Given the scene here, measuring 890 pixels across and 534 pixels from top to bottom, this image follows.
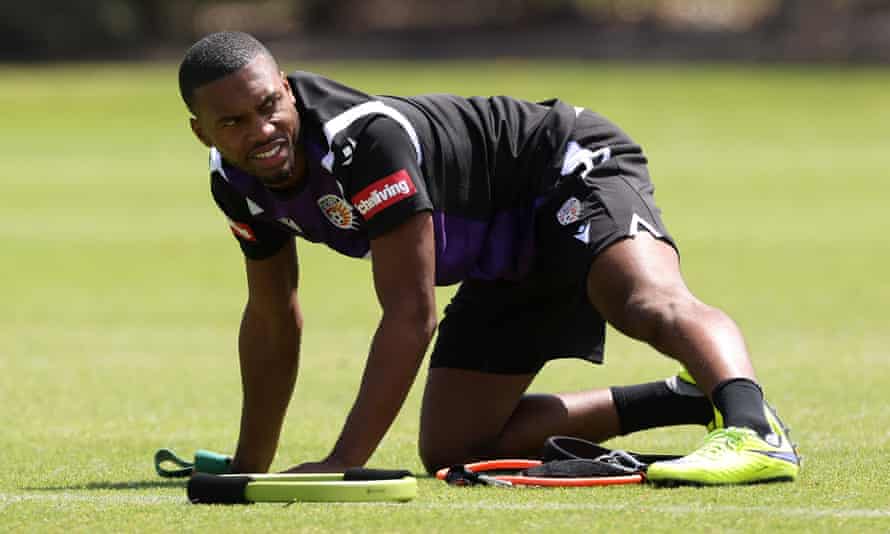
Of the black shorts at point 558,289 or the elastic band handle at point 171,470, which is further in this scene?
the elastic band handle at point 171,470

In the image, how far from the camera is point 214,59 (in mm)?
5734

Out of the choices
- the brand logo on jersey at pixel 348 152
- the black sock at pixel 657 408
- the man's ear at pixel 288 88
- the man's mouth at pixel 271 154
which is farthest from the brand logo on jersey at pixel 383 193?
the black sock at pixel 657 408

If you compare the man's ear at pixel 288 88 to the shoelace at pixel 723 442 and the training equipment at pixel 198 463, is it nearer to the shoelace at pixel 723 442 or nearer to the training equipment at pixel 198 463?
the training equipment at pixel 198 463

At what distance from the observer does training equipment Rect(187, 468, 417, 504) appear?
5.53m

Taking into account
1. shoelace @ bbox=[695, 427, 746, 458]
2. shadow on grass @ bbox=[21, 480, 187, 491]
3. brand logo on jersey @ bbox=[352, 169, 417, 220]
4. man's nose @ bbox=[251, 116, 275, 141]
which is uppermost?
man's nose @ bbox=[251, 116, 275, 141]

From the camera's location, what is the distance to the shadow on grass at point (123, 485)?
6.33m

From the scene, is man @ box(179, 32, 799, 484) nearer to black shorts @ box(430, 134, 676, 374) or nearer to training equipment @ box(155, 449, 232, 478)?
black shorts @ box(430, 134, 676, 374)

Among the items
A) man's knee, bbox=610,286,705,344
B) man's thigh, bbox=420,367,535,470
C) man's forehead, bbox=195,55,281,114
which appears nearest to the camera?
man's forehead, bbox=195,55,281,114

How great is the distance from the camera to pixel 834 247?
18109mm

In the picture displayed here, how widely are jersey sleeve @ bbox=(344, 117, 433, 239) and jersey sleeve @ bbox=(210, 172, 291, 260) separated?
23.4 inches

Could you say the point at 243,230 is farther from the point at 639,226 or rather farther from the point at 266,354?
the point at 639,226

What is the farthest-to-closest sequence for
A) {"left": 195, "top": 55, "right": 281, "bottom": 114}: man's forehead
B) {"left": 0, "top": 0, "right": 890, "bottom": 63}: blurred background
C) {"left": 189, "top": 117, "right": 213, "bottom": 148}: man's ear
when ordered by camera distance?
{"left": 0, "top": 0, "right": 890, "bottom": 63}: blurred background, {"left": 189, "top": 117, "right": 213, "bottom": 148}: man's ear, {"left": 195, "top": 55, "right": 281, "bottom": 114}: man's forehead

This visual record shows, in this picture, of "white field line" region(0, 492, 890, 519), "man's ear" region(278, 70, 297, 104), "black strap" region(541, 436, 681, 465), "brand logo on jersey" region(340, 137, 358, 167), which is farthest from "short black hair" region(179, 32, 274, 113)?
"black strap" region(541, 436, 681, 465)

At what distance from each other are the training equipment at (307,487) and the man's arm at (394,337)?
0.17 m
